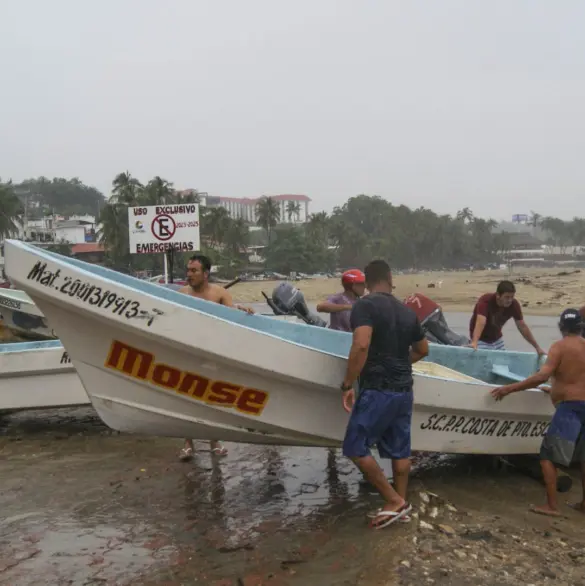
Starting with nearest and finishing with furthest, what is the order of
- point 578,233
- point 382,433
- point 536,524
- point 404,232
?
point 382,433 → point 536,524 → point 404,232 → point 578,233

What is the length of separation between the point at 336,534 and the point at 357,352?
118 cm

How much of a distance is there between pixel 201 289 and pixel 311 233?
8193 cm

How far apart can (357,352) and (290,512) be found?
1.44 metres

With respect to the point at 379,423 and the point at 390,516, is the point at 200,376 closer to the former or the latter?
the point at 379,423

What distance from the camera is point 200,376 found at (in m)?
4.10

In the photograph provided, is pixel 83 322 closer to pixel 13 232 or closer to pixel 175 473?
pixel 175 473

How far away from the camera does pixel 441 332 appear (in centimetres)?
641

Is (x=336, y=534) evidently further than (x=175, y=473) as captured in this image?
No

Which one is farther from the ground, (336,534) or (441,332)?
(441,332)

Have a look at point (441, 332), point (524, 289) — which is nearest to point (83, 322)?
point (441, 332)

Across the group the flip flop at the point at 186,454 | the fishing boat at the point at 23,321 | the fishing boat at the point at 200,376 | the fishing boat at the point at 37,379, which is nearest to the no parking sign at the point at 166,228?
the fishing boat at the point at 23,321

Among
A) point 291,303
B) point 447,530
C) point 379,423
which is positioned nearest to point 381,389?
point 379,423

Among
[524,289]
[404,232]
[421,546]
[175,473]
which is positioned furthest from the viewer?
[404,232]

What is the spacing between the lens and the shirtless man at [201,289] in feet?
17.5
